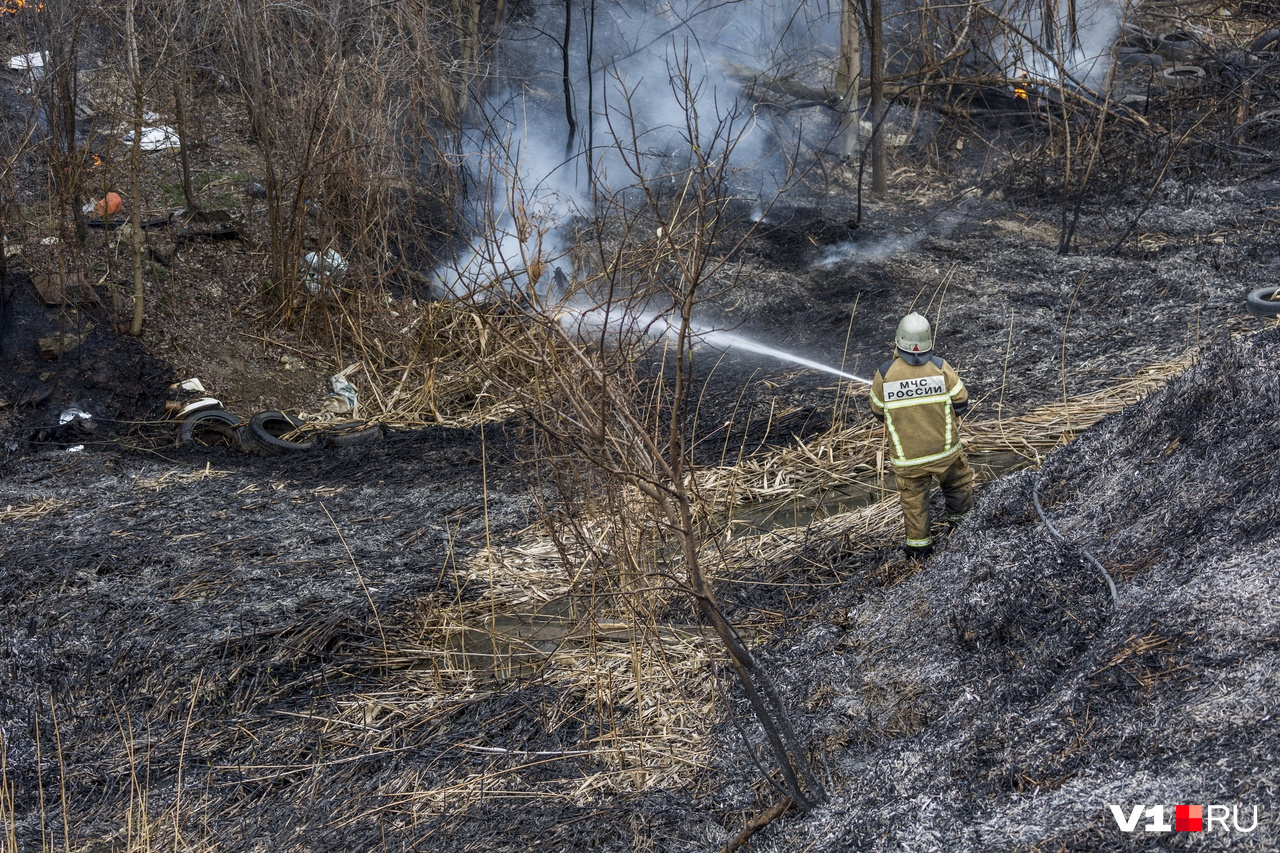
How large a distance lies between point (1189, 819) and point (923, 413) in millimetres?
2780

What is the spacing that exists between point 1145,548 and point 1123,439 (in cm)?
110

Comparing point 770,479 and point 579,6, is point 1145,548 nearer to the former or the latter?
point 770,479

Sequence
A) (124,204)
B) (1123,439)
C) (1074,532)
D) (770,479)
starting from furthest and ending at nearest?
(124,204) → (770,479) → (1123,439) → (1074,532)

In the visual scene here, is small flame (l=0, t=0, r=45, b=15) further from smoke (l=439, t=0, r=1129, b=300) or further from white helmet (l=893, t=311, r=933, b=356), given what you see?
white helmet (l=893, t=311, r=933, b=356)

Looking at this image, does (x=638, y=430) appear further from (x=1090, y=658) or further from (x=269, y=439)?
(x=269, y=439)

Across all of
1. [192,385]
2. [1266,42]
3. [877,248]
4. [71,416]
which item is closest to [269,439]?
[192,385]

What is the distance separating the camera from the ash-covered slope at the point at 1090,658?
2748mm

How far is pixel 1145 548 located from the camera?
12.9 ft

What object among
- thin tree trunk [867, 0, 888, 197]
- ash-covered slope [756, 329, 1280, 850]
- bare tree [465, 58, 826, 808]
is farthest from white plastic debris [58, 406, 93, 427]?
thin tree trunk [867, 0, 888, 197]

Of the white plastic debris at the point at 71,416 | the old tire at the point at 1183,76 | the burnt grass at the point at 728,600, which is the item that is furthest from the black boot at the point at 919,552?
the old tire at the point at 1183,76

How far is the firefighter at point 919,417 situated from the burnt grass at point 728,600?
0.29 metres

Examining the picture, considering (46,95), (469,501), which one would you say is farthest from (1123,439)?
(46,95)

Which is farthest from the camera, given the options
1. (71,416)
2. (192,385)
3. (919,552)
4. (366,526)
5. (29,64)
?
(192,385)

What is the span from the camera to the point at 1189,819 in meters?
2.52
